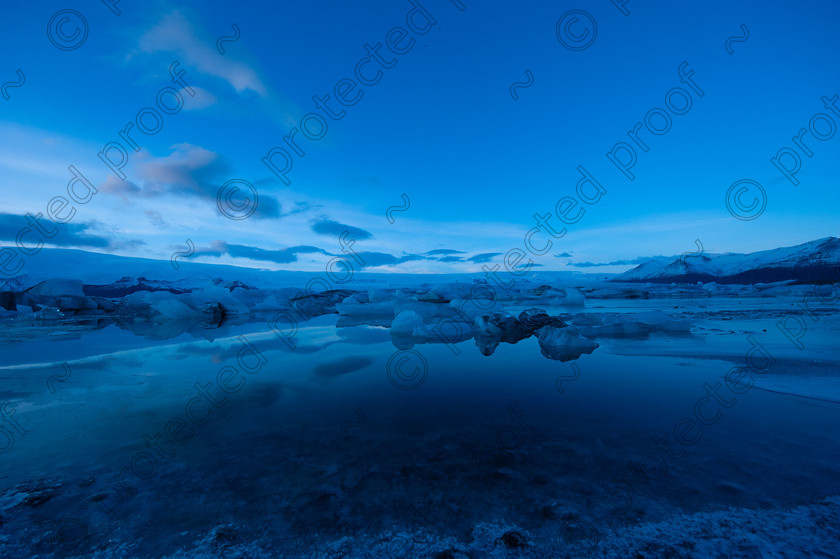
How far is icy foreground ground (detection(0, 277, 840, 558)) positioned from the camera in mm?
1695

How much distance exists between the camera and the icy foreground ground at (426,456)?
1695 mm

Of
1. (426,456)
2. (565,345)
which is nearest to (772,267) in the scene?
(565,345)

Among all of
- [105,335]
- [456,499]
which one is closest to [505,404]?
[456,499]

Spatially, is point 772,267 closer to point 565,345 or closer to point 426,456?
point 565,345

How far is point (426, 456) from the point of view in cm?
250

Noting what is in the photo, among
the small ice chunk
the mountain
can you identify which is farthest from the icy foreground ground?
the mountain

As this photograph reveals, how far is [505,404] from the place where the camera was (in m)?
3.58

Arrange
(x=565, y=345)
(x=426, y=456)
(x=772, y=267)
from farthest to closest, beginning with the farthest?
(x=772, y=267) → (x=565, y=345) → (x=426, y=456)

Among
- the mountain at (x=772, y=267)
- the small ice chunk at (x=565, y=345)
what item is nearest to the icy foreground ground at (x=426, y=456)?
the small ice chunk at (x=565, y=345)

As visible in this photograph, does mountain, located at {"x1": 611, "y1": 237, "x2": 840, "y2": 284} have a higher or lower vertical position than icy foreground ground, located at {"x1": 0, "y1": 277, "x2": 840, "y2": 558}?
higher

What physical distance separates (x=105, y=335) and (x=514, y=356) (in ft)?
34.4

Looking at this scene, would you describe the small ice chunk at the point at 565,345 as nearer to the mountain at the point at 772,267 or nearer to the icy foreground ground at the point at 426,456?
the icy foreground ground at the point at 426,456

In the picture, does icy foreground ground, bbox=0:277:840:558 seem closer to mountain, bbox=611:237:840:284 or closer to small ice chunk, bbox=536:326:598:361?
small ice chunk, bbox=536:326:598:361

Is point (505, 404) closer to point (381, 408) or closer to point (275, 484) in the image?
point (381, 408)
